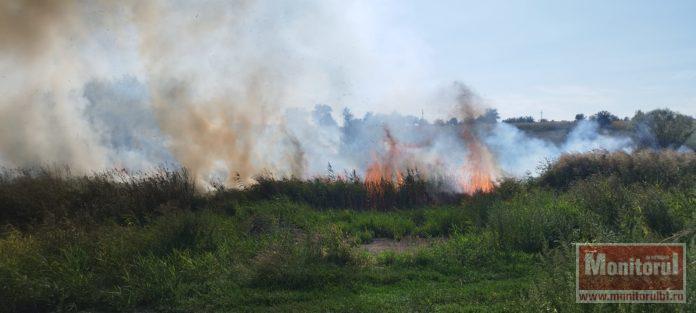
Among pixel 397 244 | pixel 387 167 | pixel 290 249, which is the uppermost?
pixel 387 167

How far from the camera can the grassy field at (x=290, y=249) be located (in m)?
6.89

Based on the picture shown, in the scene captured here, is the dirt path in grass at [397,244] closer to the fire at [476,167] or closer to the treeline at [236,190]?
the treeline at [236,190]

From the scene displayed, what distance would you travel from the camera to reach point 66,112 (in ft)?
61.5

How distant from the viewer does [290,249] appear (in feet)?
27.5

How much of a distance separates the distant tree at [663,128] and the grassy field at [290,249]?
656 inches

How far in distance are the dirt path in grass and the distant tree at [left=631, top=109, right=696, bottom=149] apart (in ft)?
72.3

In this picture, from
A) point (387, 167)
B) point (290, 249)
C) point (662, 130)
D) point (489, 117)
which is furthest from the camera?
point (662, 130)

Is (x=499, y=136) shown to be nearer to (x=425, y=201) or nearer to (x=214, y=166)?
(x=425, y=201)

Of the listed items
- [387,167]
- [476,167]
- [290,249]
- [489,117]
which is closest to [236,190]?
[387,167]

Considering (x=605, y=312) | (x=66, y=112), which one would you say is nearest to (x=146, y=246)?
(x=605, y=312)

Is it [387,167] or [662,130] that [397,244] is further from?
[662,130]

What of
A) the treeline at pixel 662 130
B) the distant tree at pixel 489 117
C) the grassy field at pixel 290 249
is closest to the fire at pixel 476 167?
the distant tree at pixel 489 117

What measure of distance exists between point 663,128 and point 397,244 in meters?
24.4

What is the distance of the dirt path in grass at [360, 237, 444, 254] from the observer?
34.3 ft
